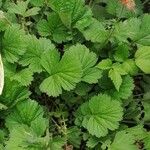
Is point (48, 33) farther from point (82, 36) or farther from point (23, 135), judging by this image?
point (23, 135)

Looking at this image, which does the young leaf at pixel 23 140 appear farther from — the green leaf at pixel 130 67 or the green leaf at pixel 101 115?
the green leaf at pixel 130 67

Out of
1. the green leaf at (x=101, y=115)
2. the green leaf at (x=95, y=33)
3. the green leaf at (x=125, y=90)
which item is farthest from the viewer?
the green leaf at (x=95, y=33)

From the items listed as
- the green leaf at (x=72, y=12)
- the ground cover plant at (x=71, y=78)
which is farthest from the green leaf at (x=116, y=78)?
the green leaf at (x=72, y=12)

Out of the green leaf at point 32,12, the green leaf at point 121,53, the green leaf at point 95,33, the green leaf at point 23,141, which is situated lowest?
the green leaf at point 23,141

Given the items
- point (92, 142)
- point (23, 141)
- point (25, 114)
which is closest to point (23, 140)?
point (23, 141)

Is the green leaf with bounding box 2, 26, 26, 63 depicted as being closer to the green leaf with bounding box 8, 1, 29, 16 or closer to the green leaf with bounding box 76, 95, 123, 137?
the green leaf with bounding box 8, 1, 29, 16

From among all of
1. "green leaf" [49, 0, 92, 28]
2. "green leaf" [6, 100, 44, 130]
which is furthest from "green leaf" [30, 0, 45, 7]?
"green leaf" [6, 100, 44, 130]

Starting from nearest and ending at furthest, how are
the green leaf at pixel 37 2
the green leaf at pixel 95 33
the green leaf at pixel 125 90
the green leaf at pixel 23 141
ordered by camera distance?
the green leaf at pixel 23 141, the green leaf at pixel 125 90, the green leaf at pixel 95 33, the green leaf at pixel 37 2
